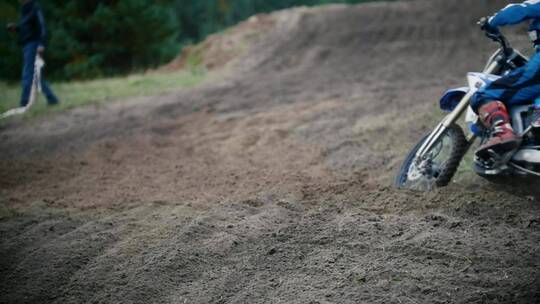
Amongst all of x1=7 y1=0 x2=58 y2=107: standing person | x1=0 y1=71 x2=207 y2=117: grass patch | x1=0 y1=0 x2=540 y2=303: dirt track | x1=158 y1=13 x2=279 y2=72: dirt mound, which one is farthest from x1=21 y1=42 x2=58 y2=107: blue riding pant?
x1=158 y1=13 x2=279 y2=72: dirt mound

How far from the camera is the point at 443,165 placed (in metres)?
4.46

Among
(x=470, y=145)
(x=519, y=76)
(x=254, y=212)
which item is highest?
(x=519, y=76)

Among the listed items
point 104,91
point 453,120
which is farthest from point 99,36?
point 453,120

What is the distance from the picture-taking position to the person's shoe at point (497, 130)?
3.85 meters

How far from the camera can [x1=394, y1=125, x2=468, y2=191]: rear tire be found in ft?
14.1

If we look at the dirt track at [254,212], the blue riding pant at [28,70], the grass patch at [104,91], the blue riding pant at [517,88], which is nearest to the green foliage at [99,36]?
the grass patch at [104,91]

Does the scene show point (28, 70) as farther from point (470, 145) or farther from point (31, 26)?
point (470, 145)

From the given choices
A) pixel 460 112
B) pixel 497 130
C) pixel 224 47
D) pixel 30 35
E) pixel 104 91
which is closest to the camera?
pixel 497 130

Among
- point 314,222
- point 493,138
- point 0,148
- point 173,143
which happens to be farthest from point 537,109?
point 0,148

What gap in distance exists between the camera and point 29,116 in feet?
33.5

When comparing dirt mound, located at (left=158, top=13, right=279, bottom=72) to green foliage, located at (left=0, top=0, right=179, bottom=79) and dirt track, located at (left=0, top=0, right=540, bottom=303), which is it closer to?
green foliage, located at (left=0, top=0, right=179, bottom=79)

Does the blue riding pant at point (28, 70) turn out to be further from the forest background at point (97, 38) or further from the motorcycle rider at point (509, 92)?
the forest background at point (97, 38)

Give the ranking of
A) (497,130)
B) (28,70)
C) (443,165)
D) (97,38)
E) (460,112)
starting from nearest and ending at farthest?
(497,130)
(460,112)
(443,165)
(28,70)
(97,38)

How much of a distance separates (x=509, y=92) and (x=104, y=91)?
10.7 m
